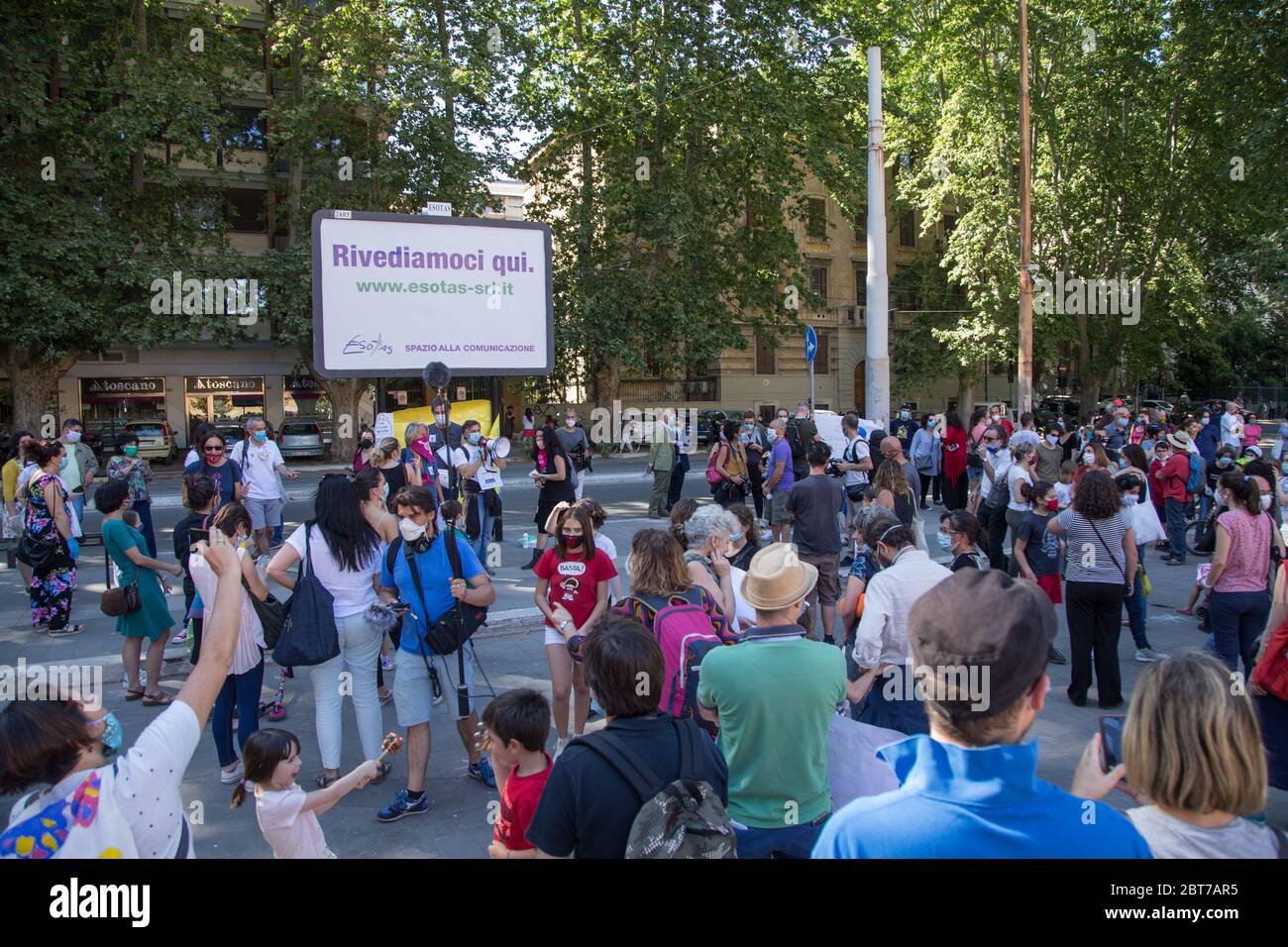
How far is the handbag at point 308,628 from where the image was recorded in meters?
4.46

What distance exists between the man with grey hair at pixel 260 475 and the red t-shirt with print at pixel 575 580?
5971 mm

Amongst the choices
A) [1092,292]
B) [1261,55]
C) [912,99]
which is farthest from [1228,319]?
[1261,55]

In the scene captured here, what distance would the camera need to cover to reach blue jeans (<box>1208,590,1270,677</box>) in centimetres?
548

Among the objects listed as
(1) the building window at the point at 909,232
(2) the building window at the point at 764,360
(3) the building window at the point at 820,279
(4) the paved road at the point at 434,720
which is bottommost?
(4) the paved road at the point at 434,720

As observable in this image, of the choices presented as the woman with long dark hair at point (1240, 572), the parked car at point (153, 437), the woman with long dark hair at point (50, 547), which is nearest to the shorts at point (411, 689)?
the woman with long dark hair at point (1240, 572)

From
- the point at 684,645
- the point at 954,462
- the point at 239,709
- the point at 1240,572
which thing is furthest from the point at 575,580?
the point at 954,462

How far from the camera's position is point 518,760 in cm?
296

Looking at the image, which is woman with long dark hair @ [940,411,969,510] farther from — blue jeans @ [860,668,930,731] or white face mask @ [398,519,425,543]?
white face mask @ [398,519,425,543]

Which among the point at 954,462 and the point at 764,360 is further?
the point at 764,360

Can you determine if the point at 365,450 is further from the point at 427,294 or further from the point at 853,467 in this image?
the point at 853,467

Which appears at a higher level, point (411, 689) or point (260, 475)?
point (260, 475)

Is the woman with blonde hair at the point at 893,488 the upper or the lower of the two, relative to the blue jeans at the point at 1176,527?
upper

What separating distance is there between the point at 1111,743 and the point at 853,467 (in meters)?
8.50

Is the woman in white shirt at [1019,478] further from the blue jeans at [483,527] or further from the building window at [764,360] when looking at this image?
the building window at [764,360]
